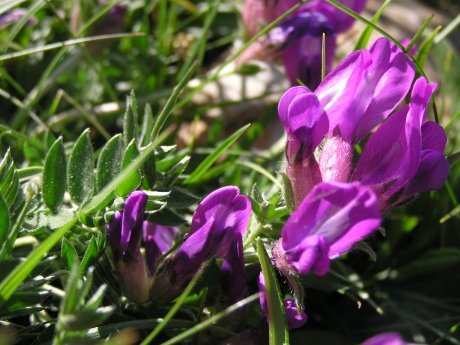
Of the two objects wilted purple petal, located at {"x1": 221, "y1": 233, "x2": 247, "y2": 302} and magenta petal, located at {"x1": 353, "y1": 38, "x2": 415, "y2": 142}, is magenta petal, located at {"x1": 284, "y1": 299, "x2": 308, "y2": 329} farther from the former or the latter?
magenta petal, located at {"x1": 353, "y1": 38, "x2": 415, "y2": 142}

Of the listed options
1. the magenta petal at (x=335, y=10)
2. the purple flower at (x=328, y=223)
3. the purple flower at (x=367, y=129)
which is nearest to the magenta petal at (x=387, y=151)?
the purple flower at (x=367, y=129)

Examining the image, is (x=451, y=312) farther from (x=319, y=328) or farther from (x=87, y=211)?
(x=87, y=211)

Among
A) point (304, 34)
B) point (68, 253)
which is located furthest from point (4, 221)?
point (304, 34)

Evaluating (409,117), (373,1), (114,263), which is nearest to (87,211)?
(114,263)

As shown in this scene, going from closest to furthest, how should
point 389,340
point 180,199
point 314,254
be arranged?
point 389,340 → point 314,254 → point 180,199

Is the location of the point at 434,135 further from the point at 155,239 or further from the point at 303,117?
the point at 155,239

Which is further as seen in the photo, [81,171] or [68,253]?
[81,171]
